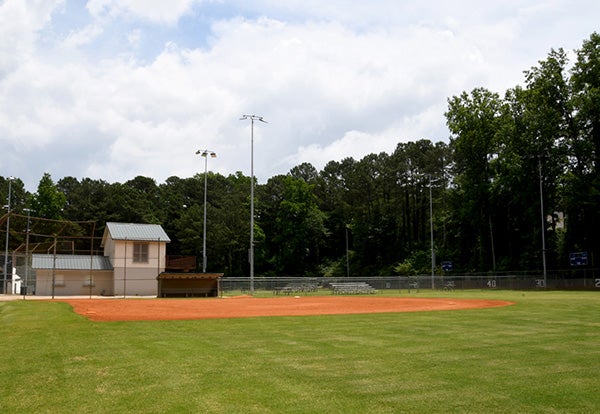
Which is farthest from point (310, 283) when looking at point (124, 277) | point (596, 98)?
point (596, 98)

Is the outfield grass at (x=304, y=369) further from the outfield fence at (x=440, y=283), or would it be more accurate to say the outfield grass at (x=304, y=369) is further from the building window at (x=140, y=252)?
the outfield fence at (x=440, y=283)

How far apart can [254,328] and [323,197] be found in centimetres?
9259

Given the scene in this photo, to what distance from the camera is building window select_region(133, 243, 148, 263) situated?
172ft

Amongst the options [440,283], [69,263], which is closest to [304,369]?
[69,263]

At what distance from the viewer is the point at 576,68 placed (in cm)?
6109

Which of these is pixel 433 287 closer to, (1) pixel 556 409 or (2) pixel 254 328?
(2) pixel 254 328

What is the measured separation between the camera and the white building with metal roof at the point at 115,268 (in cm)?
5022

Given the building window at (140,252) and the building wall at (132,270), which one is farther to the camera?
the building window at (140,252)

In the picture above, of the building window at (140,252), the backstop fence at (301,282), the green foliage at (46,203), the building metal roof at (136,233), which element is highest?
the green foliage at (46,203)

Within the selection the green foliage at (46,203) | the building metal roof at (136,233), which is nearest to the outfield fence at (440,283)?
the building metal roof at (136,233)

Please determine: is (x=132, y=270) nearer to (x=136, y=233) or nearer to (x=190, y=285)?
(x=136, y=233)

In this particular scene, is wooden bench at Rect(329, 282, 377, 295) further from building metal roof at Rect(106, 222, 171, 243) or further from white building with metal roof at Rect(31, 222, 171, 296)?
building metal roof at Rect(106, 222, 171, 243)

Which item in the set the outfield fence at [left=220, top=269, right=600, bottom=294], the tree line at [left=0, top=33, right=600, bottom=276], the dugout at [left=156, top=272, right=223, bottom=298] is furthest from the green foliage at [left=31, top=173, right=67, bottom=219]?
the dugout at [left=156, top=272, right=223, bottom=298]

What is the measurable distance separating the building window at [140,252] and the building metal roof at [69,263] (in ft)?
8.51
